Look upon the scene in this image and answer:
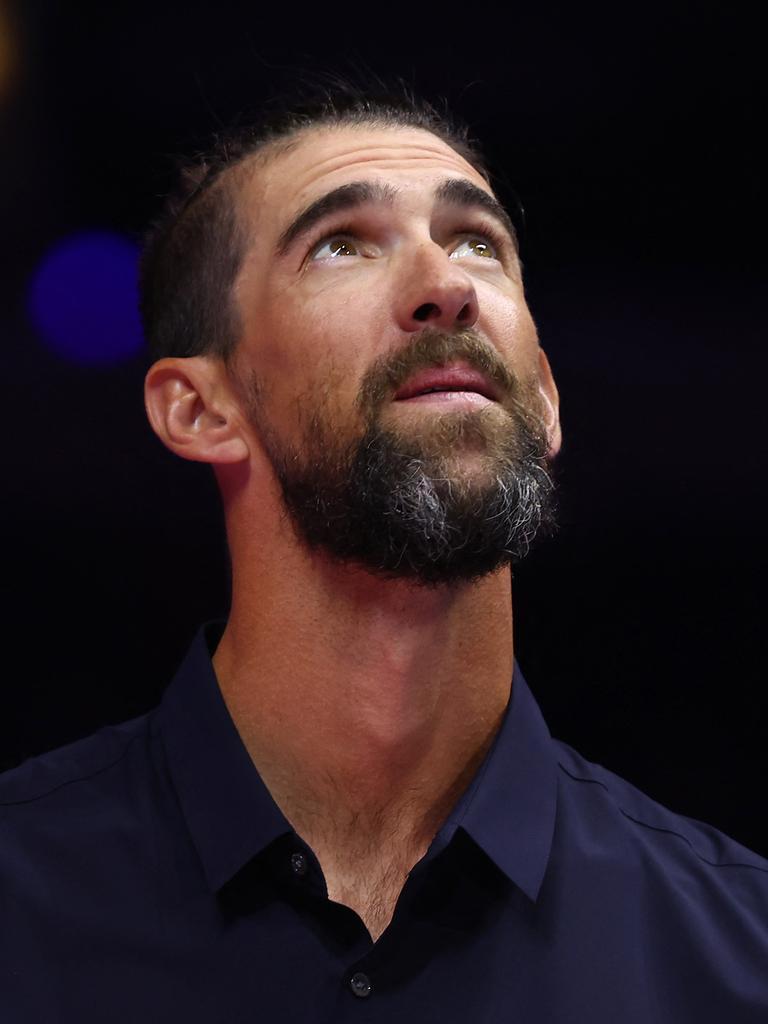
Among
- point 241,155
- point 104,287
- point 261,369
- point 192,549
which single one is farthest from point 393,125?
point 192,549

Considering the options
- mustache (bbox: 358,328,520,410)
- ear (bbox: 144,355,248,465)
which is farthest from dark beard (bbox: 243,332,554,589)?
ear (bbox: 144,355,248,465)

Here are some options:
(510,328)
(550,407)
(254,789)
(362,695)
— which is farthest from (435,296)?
(254,789)

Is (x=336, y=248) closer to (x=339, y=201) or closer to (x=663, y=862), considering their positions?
(x=339, y=201)

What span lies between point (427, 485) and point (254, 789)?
Result: 0.41 m

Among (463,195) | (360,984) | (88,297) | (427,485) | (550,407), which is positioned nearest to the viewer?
(360,984)

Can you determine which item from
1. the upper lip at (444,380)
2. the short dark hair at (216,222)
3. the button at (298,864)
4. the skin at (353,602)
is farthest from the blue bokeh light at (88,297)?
the button at (298,864)

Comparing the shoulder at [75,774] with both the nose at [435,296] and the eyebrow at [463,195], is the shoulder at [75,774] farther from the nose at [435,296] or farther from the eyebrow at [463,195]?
the eyebrow at [463,195]

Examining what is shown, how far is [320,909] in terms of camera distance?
1480 millimetres

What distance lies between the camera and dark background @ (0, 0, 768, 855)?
2.12m

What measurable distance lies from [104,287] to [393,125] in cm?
57

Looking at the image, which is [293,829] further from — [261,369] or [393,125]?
[393,125]

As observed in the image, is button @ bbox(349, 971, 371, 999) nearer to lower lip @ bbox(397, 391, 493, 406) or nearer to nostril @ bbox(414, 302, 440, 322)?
lower lip @ bbox(397, 391, 493, 406)

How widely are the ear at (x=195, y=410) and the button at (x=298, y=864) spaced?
1.69 feet

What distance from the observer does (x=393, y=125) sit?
1.88m
